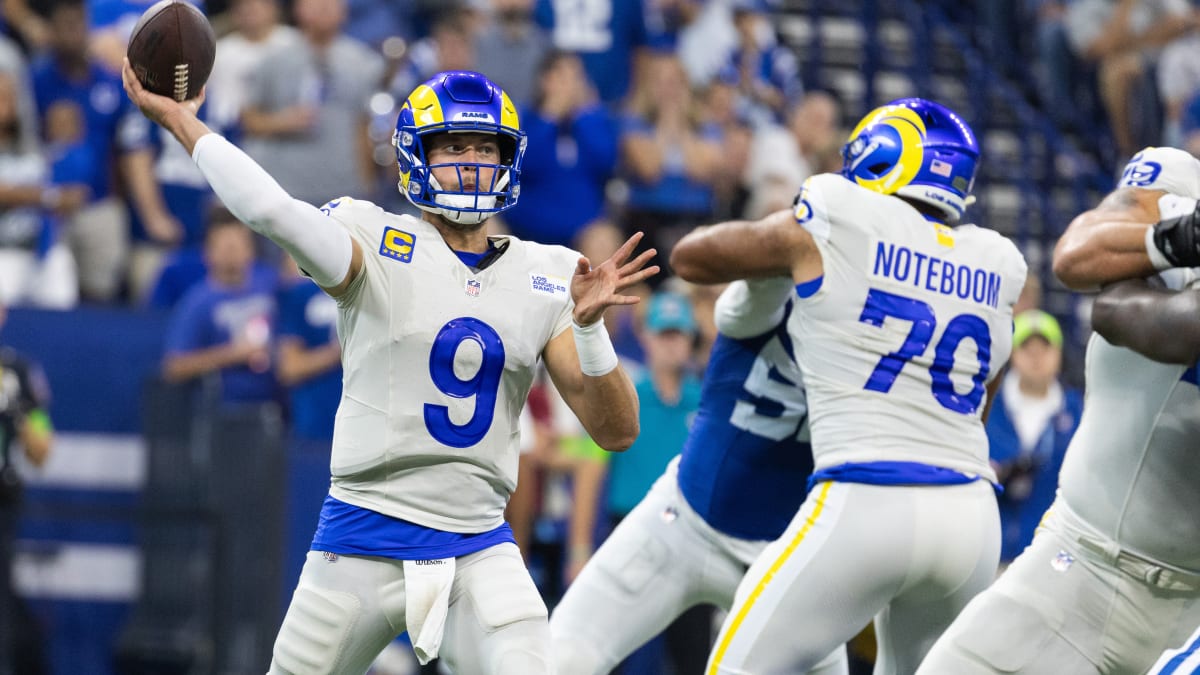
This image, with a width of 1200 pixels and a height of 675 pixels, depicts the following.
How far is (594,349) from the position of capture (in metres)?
4.45

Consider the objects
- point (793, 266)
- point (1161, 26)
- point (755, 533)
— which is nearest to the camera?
point (793, 266)

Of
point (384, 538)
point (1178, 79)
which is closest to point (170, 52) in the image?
point (384, 538)

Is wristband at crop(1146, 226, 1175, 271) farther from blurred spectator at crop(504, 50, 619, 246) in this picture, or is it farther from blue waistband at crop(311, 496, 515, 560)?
blurred spectator at crop(504, 50, 619, 246)

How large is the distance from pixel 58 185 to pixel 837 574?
6.43m

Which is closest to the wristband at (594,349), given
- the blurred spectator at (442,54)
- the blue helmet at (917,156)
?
the blue helmet at (917,156)

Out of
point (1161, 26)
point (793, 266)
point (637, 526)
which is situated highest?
point (1161, 26)

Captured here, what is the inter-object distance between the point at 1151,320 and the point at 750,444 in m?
1.55

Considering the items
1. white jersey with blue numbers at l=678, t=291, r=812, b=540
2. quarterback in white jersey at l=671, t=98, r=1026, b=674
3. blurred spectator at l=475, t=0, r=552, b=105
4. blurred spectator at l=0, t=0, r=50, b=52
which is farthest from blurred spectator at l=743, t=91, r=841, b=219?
quarterback in white jersey at l=671, t=98, r=1026, b=674

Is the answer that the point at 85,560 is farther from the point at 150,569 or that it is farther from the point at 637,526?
the point at 637,526

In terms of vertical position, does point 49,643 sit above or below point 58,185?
below

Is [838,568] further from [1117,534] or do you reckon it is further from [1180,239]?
[1180,239]

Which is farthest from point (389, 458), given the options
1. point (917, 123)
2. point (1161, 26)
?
point (1161, 26)

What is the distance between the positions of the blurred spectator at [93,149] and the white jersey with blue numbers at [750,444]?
5.30 m

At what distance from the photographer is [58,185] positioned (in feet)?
32.2
